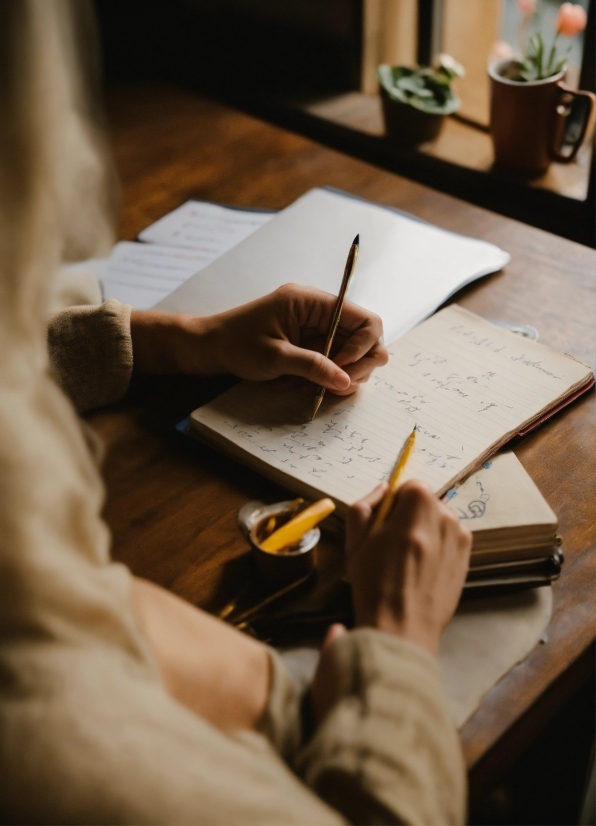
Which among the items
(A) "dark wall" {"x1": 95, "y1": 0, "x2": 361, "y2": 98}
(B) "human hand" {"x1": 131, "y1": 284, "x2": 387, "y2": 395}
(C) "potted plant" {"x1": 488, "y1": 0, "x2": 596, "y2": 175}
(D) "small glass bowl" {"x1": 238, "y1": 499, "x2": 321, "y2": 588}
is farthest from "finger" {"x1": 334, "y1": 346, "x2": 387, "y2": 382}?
(A) "dark wall" {"x1": 95, "y1": 0, "x2": 361, "y2": 98}

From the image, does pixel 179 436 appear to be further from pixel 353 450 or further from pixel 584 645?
pixel 584 645

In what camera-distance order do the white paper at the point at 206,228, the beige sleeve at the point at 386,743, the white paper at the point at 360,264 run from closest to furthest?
the beige sleeve at the point at 386,743
the white paper at the point at 360,264
the white paper at the point at 206,228

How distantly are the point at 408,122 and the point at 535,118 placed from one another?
34 cm

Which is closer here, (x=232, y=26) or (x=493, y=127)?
(x=493, y=127)

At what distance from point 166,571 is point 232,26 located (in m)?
1.87

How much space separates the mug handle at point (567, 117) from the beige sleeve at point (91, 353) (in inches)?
39.5

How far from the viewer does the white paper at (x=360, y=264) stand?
40.8 inches

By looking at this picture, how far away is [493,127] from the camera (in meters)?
1.60

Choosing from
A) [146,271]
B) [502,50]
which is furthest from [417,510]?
[502,50]

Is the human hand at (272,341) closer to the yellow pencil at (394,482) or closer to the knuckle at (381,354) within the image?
the knuckle at (381,354)

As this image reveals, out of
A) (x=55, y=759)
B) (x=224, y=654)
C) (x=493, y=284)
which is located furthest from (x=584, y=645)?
(x=493, y=284)

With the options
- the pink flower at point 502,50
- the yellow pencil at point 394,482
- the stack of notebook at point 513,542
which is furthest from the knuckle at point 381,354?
the pink flower at point 502,50

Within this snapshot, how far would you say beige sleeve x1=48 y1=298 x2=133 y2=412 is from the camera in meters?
0.94

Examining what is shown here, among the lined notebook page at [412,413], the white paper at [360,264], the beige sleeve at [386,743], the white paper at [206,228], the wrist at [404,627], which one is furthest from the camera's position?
the white paper at [206,228]
